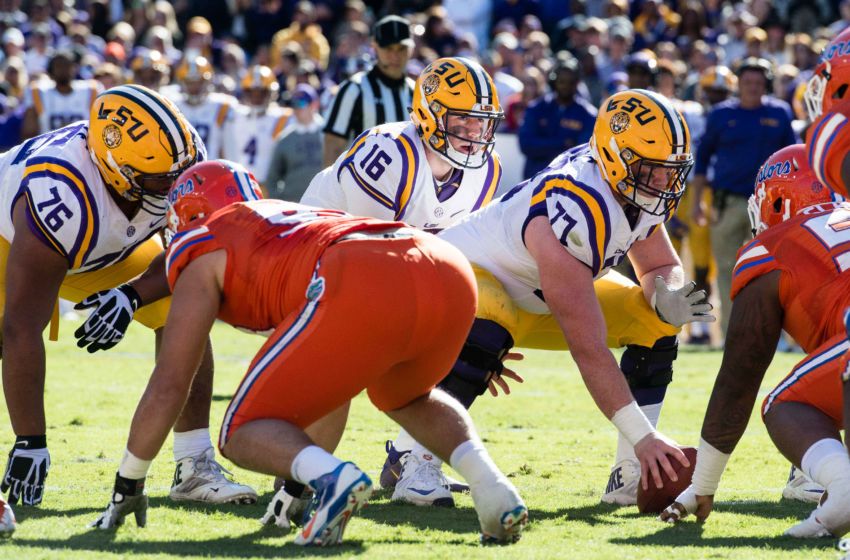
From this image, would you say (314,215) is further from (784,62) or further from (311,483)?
(784,62)

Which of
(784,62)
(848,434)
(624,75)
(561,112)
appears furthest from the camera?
(784,62)

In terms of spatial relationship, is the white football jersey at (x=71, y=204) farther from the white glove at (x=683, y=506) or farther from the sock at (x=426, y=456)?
the white glove at (x=683, y=506)

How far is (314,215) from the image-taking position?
4.43m

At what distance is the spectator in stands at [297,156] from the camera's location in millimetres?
12117

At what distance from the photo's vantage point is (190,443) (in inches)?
214

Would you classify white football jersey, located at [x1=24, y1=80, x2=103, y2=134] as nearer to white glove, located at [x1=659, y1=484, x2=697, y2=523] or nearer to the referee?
the referee

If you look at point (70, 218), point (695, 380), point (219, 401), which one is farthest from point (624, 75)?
point (70, 218)

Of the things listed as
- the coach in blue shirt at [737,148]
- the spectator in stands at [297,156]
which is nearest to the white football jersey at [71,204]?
the coach in blue shirt at [737,148]

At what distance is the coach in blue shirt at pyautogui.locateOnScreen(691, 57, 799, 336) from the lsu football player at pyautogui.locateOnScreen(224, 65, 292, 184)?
168 inches

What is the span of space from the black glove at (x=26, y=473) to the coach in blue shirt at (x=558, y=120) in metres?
6.89

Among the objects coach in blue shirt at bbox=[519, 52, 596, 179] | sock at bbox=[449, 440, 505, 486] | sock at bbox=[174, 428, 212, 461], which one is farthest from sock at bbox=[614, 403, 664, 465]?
coach in blue shirt at bbox=[519, 52, 596, 179]

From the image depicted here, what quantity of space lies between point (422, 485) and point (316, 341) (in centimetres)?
147

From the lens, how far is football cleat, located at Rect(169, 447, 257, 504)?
5227 millimetres

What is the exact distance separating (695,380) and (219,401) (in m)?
3.34
